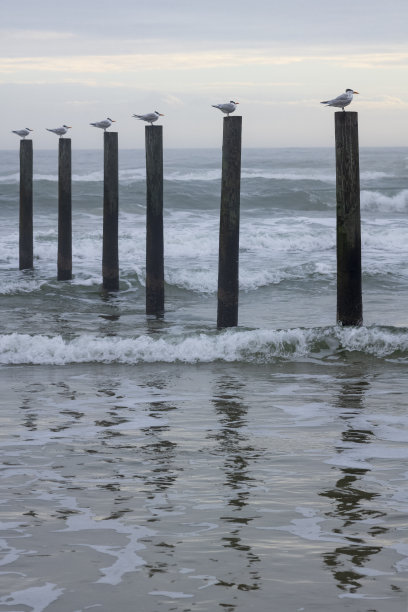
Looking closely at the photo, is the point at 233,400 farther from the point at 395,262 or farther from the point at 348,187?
the point at 395,262

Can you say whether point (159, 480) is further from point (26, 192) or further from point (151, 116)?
point (26, 192)

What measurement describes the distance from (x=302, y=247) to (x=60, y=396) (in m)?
15.6

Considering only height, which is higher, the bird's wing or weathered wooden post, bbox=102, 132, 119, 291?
the bird's wing

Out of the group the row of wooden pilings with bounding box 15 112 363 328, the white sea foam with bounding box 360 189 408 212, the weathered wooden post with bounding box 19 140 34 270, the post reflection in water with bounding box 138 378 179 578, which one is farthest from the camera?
the white sea foam with bounding box 360 189 408 212

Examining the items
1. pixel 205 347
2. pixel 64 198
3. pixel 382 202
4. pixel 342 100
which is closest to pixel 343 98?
pixel 342 100

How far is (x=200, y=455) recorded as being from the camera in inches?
227

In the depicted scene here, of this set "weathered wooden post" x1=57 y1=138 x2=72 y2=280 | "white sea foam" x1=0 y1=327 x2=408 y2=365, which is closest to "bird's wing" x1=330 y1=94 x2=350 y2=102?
"white sea foam" x1=0 y1=327 x2=408 y2=365

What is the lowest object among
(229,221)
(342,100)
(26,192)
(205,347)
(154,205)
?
(205,347)

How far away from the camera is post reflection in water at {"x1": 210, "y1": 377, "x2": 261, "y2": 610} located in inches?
151

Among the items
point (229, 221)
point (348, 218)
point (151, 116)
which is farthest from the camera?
point (151, 116)

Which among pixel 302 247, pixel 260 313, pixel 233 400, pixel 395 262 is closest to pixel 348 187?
pixel 233 400

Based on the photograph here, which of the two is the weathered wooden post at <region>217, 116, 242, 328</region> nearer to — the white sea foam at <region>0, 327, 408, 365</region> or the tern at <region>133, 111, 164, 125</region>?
the white sea foam at <region>0, 327, 408, 365</region>

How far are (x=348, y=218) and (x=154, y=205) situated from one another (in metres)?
3.74

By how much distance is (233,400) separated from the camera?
7664 millimetres
